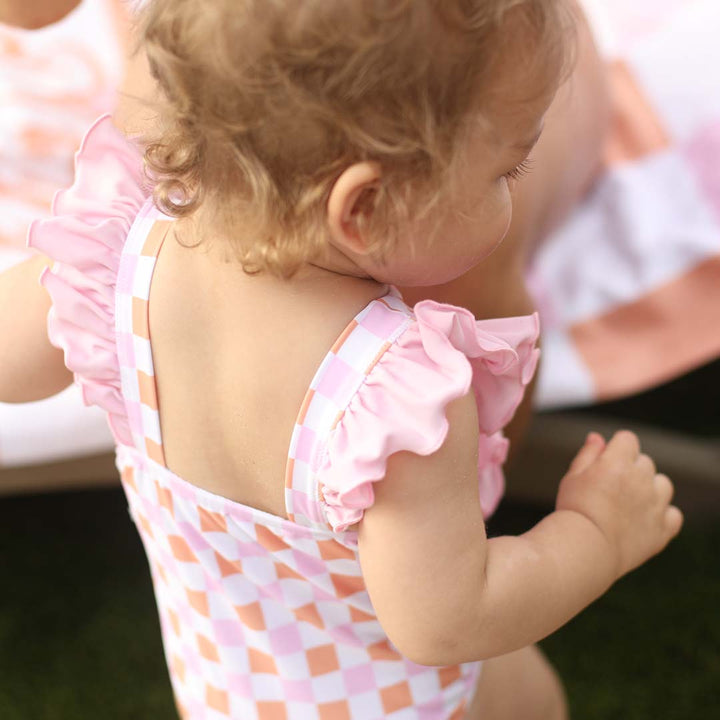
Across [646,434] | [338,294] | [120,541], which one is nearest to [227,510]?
[338,294]

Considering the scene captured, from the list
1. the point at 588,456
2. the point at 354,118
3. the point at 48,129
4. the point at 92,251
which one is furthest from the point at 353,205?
the point at 48,129

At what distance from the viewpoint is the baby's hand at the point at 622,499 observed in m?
0.78

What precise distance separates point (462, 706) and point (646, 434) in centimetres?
60

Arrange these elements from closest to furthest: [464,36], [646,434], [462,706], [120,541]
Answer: [464,36] < [462,706] < [646,434] < [120,541]

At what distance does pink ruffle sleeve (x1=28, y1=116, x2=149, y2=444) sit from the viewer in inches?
28.8

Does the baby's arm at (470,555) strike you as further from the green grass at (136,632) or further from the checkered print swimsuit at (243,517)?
the green grass at (136,632)

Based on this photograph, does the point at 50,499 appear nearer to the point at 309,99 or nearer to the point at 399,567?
the point at 399,567

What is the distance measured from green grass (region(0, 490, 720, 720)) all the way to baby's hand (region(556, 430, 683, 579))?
2.16ft

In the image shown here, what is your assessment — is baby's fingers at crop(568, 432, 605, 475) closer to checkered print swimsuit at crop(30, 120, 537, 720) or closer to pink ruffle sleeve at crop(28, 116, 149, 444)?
checkered print swimsuit at crop(30, 120, 537, 720)

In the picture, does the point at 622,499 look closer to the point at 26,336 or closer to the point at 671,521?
the point at 671,521

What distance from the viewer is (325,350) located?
0.66m

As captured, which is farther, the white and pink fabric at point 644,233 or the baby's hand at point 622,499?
the white and pink fabric at point 644,233

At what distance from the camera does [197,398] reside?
2.35ft

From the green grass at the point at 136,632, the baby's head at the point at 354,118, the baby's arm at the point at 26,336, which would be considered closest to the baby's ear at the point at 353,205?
the baby's head at the point at 354,118
